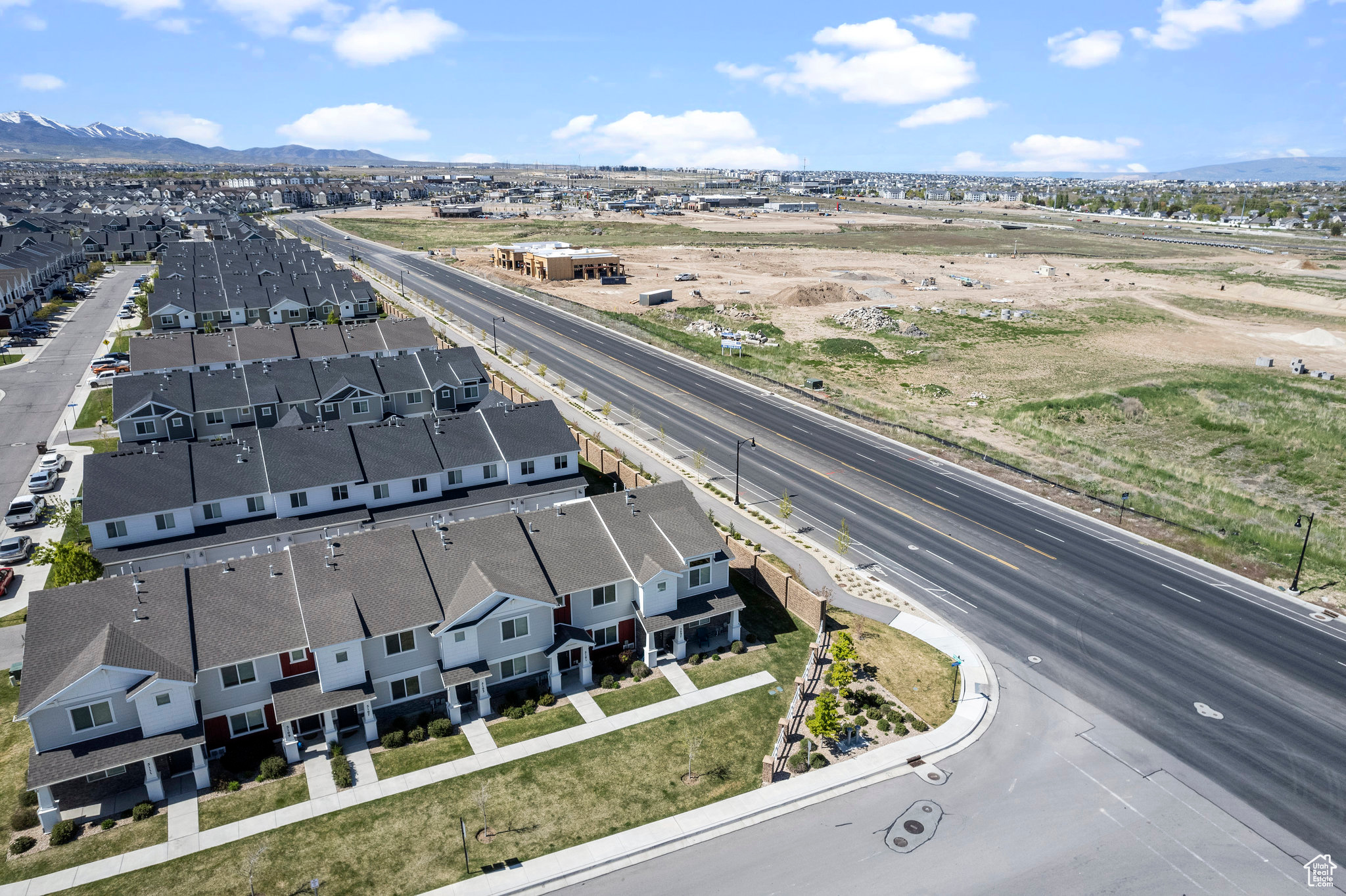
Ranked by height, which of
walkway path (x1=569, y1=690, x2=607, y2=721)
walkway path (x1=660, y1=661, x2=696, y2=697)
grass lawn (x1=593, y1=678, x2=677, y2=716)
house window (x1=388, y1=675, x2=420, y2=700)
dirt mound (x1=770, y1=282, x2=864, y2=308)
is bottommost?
walkway path (x1=569, y1=690, x2=607, y2=721)

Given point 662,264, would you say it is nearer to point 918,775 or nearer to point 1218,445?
point 1218,445

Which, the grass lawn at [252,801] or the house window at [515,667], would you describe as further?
the house window at [515,667]

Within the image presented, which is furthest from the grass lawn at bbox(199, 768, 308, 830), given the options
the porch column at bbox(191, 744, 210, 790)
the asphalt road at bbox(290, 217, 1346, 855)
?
the asphalt road at bbox(290, 217, 1346, 855)

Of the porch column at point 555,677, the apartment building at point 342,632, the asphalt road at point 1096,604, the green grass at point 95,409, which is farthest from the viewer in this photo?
the green grass at point 95,409

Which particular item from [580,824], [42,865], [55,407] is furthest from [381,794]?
[55,407]

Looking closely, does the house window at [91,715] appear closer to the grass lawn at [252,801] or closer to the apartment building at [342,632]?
the apartment building at [342,632]

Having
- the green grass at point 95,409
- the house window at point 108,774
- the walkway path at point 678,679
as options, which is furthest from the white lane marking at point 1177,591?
the green grass at point 95,409

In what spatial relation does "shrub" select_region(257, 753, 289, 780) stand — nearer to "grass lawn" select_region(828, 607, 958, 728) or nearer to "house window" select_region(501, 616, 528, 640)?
"house window" select_region(501, 616, 528, 640)

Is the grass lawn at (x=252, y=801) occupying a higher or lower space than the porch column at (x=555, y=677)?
lower
